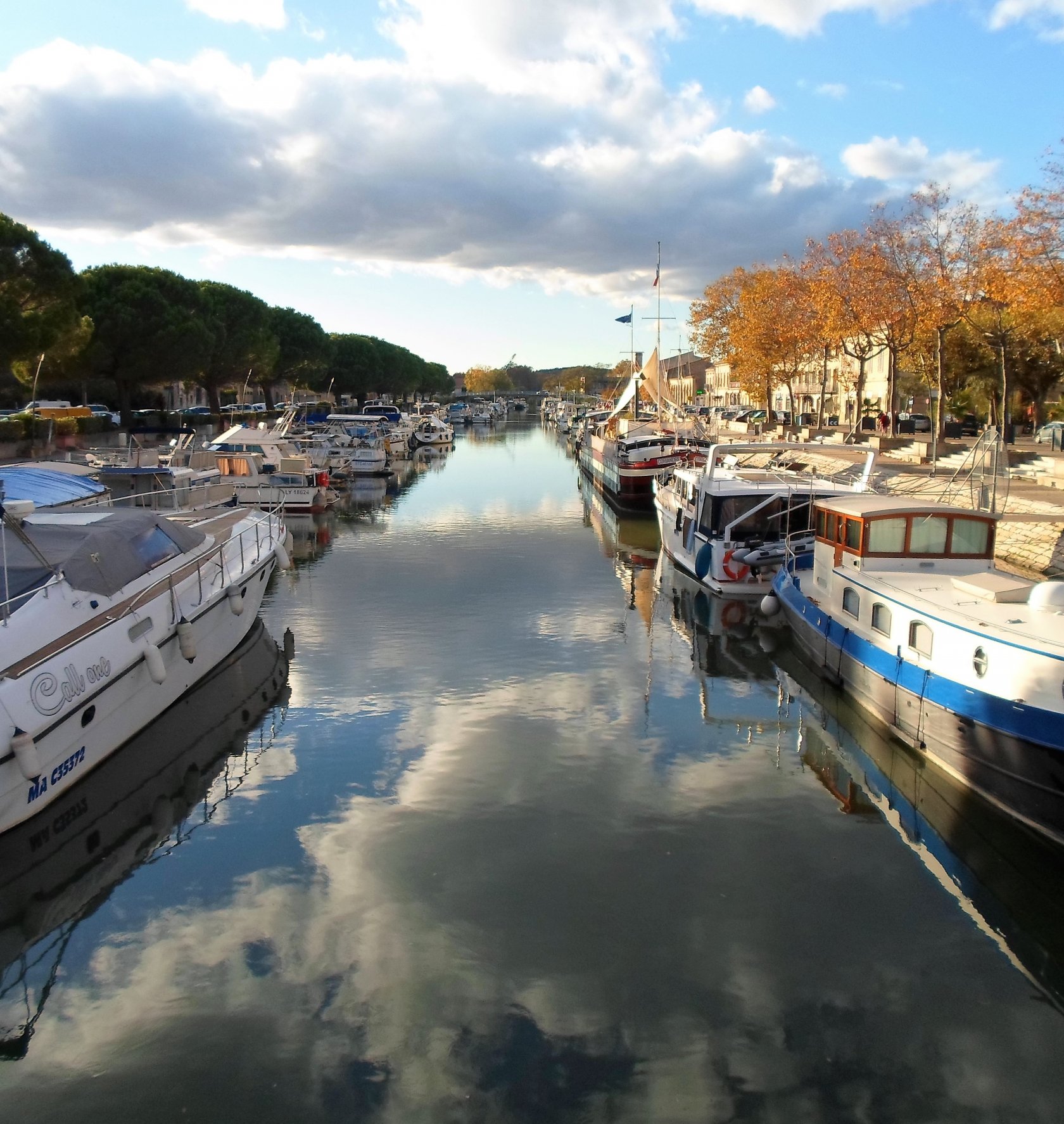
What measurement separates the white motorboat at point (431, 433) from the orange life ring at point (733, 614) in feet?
224

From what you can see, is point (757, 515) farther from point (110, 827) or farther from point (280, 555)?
point (110, 827)

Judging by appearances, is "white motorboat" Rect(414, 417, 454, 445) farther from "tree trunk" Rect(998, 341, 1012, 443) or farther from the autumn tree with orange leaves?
"tree trunk" Rect(998, 341, 1012, 443)

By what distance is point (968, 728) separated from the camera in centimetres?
1233

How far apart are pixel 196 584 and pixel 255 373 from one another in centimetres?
7568

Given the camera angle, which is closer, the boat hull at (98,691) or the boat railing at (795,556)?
the boat hull at (98,691)

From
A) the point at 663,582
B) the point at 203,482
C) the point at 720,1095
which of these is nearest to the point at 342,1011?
the point at 720,1095

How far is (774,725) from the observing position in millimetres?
15875

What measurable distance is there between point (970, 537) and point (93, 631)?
13543mm

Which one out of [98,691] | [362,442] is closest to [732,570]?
[98,691]

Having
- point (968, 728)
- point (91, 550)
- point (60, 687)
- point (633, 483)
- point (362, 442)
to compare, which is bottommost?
point (968, 728)

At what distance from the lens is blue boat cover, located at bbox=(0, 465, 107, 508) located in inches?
867

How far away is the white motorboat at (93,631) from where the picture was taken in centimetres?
1121

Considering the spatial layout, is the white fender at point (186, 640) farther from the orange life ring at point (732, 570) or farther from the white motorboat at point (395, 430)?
the white motorboat at point (395, 430)

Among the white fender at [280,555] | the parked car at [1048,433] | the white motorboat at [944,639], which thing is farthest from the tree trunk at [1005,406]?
the white fender at [280,555]
